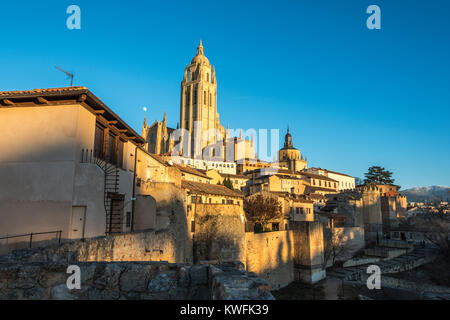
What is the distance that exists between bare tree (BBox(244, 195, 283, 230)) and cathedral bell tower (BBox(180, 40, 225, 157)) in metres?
74.9

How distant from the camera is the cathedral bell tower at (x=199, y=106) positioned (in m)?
121

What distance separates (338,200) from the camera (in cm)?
5903

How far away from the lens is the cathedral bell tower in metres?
121

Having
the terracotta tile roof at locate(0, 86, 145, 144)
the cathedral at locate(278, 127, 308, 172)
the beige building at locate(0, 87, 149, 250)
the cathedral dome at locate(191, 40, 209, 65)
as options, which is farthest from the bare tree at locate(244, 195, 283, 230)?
the cathedral dome at locate(191, 40, 209, 65)

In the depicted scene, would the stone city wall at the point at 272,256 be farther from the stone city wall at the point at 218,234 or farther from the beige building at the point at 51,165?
the beige building at the point at 51,165

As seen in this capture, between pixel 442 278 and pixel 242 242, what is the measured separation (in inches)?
1149

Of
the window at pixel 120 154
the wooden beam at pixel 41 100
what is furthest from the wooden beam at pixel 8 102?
the window at pixel 120 154

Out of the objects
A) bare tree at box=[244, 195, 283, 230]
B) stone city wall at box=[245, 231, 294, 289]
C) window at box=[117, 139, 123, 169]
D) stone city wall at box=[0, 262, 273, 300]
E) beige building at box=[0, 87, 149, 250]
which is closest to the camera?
stone city wall at box=[0, 262, 273, 300]

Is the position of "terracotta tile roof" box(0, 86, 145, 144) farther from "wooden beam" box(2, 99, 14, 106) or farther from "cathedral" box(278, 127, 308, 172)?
"cathedral" box(278, 127, 308, 172)

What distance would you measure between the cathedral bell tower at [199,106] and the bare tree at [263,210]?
246 feet

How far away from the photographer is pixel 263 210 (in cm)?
4256

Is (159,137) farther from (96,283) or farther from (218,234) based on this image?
(96,283)

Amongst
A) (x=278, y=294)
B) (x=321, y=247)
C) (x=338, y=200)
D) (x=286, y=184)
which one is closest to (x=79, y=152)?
(x=278, y=294)
